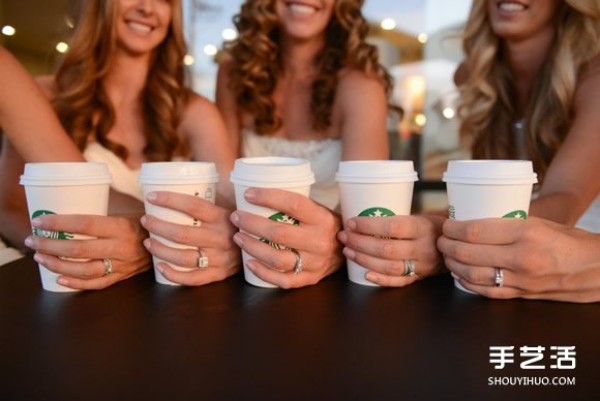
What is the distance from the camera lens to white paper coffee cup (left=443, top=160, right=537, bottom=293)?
826 millimetres

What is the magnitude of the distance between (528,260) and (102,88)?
1.45 meters

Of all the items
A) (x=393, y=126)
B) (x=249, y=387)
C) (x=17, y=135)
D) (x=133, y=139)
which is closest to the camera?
(x=249, y=387)

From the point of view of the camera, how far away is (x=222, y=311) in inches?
30.6

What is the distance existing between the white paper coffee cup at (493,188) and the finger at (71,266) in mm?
623

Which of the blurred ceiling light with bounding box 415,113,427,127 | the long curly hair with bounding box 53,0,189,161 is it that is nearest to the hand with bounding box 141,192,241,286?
the long curly hair with bounding box 53,0,189,161

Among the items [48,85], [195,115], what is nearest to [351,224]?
[195,115]

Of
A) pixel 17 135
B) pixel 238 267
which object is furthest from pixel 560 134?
pixel 17 135

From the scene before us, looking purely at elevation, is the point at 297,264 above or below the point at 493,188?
below

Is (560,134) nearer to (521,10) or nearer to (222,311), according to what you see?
(521,10)

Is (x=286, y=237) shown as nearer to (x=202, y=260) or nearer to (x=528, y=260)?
(x=202, y=260)

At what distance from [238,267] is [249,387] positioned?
0.45 meters

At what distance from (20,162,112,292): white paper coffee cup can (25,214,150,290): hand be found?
2 centimetres

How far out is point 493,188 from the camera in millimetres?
827

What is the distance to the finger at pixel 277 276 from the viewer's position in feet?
2.89
